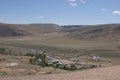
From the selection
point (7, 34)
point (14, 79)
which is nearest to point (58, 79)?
point (14, 79)

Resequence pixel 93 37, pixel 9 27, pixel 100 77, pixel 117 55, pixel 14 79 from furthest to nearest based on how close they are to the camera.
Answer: pixel 9 27 → pixel 93 37 → pixel 117 55 → pixel 100 77 → pixel 14 79

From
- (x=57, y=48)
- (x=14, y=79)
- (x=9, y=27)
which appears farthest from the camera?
(x=9, y=27)

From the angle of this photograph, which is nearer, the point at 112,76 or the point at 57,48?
the point at 112,76

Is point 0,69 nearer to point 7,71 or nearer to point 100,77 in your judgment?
point 7,71

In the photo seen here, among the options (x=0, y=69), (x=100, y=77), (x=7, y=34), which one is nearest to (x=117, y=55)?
(x=0, y=69)

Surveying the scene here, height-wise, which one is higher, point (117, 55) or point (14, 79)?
point (14, 79)

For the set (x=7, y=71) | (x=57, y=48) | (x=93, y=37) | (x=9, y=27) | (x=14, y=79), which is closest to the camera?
(x=14, y=79)

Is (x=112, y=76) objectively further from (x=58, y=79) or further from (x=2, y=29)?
(x=2, y=29)

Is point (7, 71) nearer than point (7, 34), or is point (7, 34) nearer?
point (7, 71)

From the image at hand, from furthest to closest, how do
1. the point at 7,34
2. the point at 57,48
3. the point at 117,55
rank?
the point at 7,34 → the point at 57,48 → the point at 117,55
